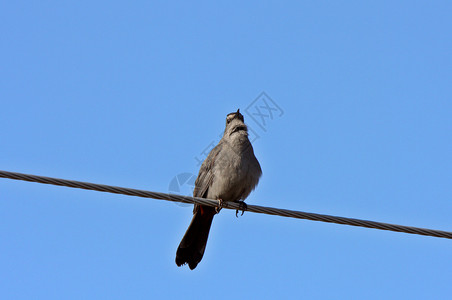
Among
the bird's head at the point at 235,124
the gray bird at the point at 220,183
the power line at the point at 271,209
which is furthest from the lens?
the bird's head at the point at 235,124

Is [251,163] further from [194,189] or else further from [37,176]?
[37,176]

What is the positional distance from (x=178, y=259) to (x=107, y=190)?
353cm

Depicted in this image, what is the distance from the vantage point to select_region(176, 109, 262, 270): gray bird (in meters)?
9.80

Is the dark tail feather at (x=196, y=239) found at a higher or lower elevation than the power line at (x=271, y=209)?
higher

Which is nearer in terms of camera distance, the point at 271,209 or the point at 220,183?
the point at 271,209

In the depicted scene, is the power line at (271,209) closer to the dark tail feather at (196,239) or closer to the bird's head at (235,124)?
the dark tail feather at (196,239)

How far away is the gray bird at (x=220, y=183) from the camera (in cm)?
980

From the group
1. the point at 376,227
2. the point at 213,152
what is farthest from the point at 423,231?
the point at 213,152

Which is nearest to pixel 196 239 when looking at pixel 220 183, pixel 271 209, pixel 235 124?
pixel 220 183

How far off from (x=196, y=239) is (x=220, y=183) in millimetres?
1045

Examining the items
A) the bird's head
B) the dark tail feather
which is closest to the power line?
the dark tail feather

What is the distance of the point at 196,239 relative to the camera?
10.1 m

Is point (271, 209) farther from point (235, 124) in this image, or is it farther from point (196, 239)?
point (235, 124)

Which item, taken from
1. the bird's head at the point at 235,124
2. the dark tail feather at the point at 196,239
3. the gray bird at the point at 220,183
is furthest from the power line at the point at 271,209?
the bird's head at the point at 235,124
